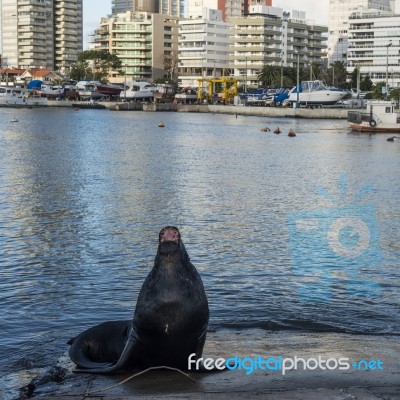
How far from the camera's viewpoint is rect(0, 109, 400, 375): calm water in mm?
13891

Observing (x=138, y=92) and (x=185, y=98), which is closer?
(x=185, y=98)

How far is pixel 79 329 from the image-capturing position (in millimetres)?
13109

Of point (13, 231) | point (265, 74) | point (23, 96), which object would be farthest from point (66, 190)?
point (265, 74)

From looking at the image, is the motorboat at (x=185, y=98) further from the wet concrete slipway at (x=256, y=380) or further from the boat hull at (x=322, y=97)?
the wet concrete slipway at (x=256, y=380)

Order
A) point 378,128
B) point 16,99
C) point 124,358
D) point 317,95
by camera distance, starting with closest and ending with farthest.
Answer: point 124,358, point 378,128, point 317,95, point 16,99

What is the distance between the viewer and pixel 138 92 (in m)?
166

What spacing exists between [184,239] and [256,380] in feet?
41.5

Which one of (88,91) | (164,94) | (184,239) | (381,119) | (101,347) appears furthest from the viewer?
(88,91)

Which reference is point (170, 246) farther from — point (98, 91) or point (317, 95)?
point (98, 91)

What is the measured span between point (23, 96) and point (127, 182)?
4928 inches

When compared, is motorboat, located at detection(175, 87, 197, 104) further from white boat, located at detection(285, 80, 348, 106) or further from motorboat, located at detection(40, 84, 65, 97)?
white boat, located at detection(285, 80, 348, 106)

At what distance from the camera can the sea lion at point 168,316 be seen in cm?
874

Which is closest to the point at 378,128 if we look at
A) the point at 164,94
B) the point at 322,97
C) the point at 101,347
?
the point at 322,97

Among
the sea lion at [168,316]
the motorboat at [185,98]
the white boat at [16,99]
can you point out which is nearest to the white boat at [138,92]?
the motorboat at [185,98]
